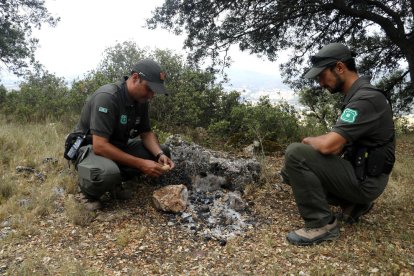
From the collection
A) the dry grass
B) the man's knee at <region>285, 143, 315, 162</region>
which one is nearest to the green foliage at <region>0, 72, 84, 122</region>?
the dry grass

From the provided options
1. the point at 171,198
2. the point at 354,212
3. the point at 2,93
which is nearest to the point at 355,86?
the point at 354,212

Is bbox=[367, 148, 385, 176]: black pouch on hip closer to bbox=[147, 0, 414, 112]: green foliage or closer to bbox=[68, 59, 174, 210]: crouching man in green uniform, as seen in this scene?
bbox=[68, 59, 174, 210]: crouching man in green uniform

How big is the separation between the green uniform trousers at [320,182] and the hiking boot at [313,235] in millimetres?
45

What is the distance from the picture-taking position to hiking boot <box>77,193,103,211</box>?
138 inches

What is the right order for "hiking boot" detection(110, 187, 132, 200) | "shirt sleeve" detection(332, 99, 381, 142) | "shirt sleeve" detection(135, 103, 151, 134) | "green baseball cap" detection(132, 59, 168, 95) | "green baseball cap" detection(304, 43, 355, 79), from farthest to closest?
"shirt sleeve" detection(135, 103, 151, 134)
"hiking boot" detection(110, 187, 132, 200)
"green baseball cap" detection(132, 59, 168, 95)
"green baseball cap" detection(304, 43, 355, 79)
"shirt sleeve" detection(332, 99, 381, 142)

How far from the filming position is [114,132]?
375cm

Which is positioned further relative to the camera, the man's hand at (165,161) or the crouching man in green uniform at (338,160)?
the man's hand at (165,161)

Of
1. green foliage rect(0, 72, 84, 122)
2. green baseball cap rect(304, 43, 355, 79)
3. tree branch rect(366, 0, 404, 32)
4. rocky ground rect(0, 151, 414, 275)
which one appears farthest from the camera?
tree branch rect(366, 0, 404, 32)

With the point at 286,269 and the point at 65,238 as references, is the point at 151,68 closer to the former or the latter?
the point at 65,238

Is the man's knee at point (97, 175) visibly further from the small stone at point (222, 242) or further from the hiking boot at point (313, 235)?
the hiking boot at point (313, 235)

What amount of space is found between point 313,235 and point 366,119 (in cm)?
101

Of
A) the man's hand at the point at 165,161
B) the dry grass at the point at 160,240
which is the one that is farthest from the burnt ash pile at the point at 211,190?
the man's hand at the point at 165,161

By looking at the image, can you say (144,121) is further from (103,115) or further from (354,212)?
(354,212)

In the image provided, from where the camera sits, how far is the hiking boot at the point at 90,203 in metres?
3.51
